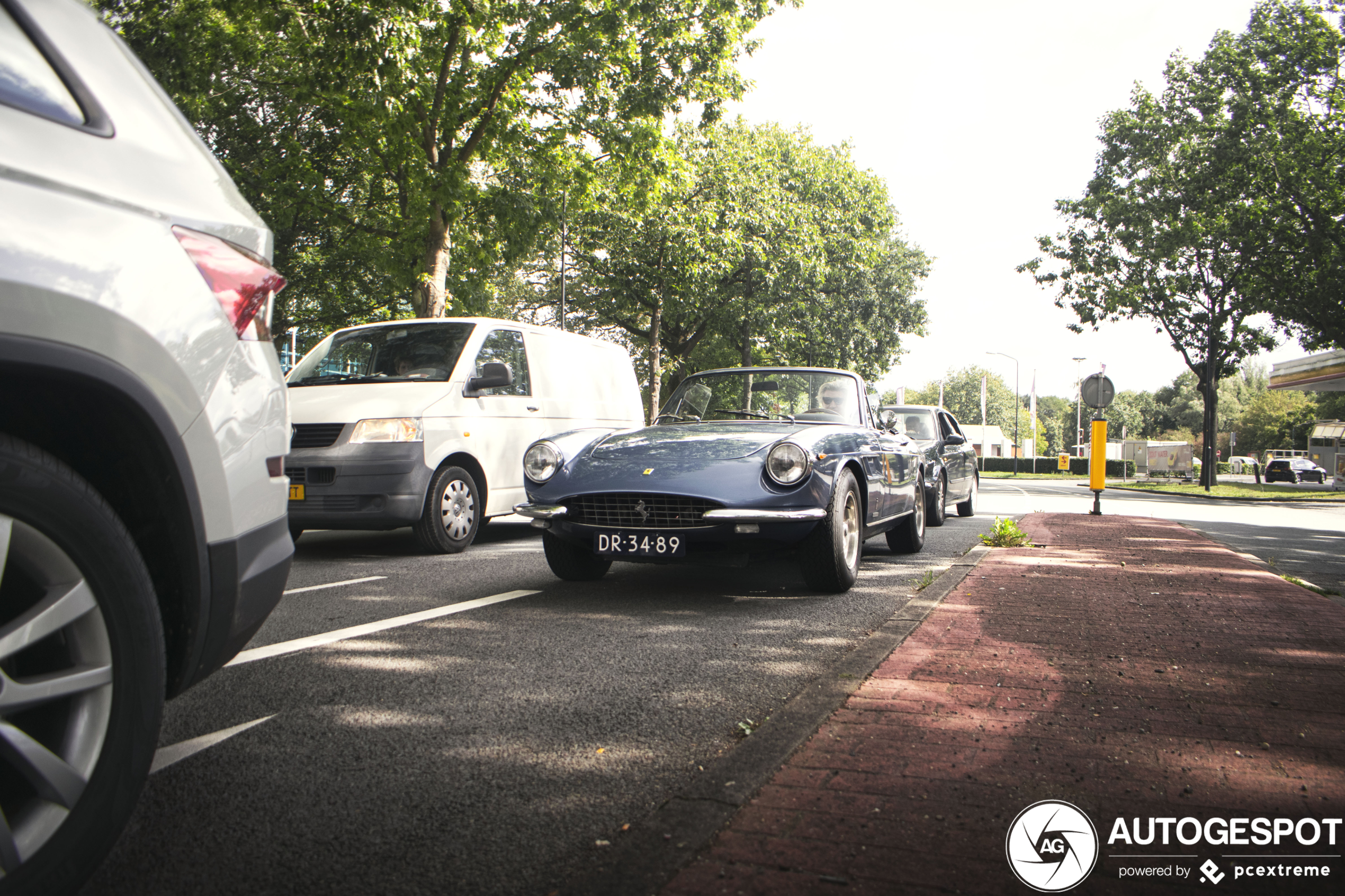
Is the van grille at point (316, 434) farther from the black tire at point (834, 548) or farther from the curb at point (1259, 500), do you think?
the curb at point (1259, 500)

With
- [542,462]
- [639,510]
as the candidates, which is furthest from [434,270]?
[639,510]

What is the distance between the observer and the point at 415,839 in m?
2.22

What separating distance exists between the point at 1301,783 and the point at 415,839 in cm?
234

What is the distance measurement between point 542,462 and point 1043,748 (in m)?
3.73

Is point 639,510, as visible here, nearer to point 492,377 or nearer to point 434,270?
point 492,377

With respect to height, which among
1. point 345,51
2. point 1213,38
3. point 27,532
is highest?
point 1213,38

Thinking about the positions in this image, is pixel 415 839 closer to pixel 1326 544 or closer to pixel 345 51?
pixel 1326 544

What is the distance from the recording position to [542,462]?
5.93 meters

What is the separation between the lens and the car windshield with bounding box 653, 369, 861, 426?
22.9 feet

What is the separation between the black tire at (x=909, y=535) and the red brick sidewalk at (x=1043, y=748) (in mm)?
2814

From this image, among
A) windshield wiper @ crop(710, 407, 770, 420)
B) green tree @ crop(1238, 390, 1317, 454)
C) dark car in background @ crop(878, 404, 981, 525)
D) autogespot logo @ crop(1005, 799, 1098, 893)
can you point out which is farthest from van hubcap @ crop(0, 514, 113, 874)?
green tree @ crop(1238, 390, 1317, 454)

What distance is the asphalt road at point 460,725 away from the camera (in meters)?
2.13

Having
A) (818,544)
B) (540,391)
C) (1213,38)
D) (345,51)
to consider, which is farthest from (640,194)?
(1213,38)

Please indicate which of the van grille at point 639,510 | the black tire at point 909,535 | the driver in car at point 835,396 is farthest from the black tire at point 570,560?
the black tire at point 909,535
